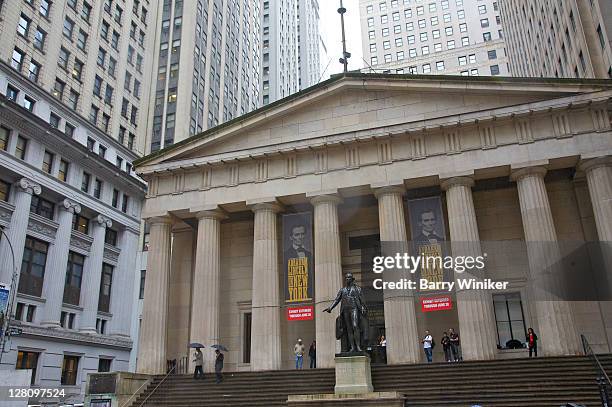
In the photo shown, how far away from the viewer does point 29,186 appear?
38281 mm

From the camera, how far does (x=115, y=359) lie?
45844 millimetres

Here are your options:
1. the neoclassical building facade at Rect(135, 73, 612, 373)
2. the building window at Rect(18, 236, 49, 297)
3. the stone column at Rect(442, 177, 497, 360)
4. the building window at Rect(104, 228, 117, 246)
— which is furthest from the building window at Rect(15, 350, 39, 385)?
the stone column at Rect(442, 177, 497, 360)

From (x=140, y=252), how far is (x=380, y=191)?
109 ft

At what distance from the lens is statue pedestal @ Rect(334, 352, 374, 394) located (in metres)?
18.3

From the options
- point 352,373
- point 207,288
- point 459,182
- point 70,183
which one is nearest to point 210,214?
point 207,288

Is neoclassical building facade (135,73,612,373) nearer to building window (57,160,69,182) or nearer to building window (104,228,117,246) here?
building window (57,160,69,182)

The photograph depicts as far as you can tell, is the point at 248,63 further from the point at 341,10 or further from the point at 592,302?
the point at 592,302

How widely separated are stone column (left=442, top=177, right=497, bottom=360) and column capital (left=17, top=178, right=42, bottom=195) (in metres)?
28.5

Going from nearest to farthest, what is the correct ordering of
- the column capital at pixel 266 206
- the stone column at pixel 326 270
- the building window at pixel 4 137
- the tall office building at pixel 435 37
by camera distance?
the stone column at pixel 326 270 → the column capital at pixel 266 206 → the building window at pixel 4 137 → the tall office building at pixel 435 37

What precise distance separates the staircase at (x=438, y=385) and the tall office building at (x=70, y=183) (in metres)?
15.9

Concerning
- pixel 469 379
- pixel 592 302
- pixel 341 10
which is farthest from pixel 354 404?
pixel 341 10

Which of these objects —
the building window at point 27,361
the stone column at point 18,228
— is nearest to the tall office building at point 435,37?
the stone column at point 18,228

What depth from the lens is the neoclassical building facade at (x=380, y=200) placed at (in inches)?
960

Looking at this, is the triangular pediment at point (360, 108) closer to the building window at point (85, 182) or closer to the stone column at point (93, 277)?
the building window at point (85, 182)
